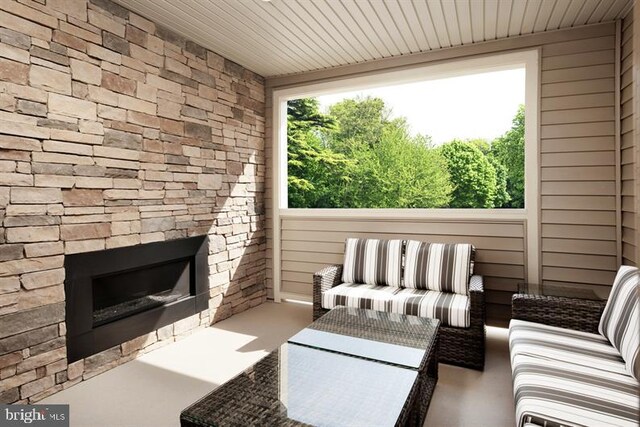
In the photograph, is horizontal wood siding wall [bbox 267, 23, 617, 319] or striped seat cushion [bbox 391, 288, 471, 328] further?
horizontal wood siding wall [bbox 267, 23, 617, 319]

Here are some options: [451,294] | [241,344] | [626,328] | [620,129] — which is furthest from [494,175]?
[241,344]

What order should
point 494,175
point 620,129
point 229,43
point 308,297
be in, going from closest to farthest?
point 620,129 → point 229,43 → point 308,297 → point 494,175

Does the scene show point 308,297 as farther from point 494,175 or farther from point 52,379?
point 494,175

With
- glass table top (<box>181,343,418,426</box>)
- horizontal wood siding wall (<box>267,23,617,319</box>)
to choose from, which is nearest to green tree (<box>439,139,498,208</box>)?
horizontal wood siding wall (<box>267,23,617,319</box>)

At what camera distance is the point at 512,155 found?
635 cm

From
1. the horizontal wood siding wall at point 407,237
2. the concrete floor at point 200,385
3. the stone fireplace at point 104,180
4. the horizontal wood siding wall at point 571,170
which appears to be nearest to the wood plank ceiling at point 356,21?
the horizontal wood siding wall at point 571,170

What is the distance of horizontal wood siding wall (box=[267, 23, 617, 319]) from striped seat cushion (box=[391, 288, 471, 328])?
0.71m

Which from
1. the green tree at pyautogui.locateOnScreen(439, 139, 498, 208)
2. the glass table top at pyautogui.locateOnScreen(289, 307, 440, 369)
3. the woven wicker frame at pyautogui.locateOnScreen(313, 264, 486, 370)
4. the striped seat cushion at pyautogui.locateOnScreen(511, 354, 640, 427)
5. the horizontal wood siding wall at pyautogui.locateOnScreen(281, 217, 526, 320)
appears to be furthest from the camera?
the green tree at pyautogui.locateOnScreen(439, 139, 498, 208)

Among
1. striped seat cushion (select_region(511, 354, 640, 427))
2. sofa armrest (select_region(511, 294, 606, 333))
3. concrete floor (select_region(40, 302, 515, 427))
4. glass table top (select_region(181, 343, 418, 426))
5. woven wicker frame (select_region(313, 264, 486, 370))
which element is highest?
sofa armrest (select_region(511, 294, 606, 333))

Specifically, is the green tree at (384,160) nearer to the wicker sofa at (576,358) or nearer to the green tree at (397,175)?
the green tree at (397,175)

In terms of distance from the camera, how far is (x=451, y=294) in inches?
130

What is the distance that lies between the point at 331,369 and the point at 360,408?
0.36 meters

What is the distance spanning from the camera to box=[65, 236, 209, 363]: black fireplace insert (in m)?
2.58

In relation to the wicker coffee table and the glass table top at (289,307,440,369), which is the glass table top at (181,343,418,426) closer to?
the wicker coffee table
